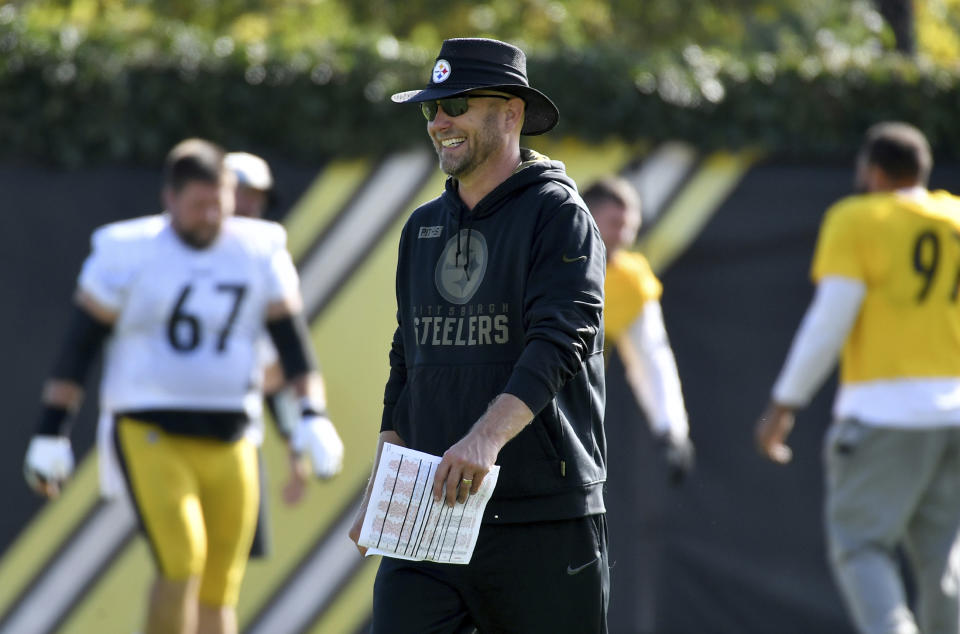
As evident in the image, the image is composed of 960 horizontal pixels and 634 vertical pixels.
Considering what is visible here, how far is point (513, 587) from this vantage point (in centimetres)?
337

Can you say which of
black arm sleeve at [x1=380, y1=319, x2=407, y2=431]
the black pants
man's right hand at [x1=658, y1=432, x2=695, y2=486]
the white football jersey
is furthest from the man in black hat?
man's right hand at [x1=658, y1=432, x2=695, y2=486]

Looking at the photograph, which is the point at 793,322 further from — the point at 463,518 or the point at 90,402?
the point at 463,518

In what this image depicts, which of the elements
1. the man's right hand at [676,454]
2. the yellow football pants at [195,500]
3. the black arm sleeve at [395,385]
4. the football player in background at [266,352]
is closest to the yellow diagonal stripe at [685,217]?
the man's right hand at [676,454]

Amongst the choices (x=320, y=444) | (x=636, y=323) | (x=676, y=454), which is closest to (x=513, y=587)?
(x=320, y=444)

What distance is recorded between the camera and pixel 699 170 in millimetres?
7422

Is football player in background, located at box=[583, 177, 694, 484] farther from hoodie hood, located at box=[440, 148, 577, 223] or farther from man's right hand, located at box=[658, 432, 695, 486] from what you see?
hoodie hood, located at box=[440, 148, 577, 223]

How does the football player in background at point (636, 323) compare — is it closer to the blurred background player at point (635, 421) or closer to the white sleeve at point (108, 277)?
the blurred background player at point (635, 421)

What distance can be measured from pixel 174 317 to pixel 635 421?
2613mm

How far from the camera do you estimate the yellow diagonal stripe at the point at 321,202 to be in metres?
7.15

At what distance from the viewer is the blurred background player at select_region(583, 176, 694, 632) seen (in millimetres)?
6137

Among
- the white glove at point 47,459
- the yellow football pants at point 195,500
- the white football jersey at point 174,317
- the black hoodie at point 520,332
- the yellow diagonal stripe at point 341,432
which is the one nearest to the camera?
the black hoodie at point 520,332

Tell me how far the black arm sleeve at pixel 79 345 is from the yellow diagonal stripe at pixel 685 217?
292cm

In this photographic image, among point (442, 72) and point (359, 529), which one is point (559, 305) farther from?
point (359, 529)

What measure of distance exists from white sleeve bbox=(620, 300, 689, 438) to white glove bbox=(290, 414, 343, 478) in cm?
145
